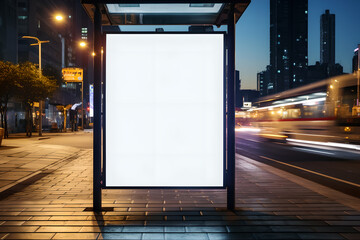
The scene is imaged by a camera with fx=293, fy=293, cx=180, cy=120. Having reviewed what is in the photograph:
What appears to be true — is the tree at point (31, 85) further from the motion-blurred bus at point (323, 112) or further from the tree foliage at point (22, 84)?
the motion-blurred bus at point (323, 112)

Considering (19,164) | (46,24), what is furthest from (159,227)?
(46,24)

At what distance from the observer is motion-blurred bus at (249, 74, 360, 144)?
1439 centimetres

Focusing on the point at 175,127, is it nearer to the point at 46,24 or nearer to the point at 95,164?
the point at 95,164

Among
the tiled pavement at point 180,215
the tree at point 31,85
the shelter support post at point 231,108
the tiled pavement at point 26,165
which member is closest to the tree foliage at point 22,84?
the tree at point 31,85

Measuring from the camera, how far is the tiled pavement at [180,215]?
368 cm

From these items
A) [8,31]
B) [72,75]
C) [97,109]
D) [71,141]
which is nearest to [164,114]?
[97,109]

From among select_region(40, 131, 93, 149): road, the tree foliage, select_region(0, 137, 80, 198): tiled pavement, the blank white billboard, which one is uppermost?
the tree foliage

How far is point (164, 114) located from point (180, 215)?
154 cm

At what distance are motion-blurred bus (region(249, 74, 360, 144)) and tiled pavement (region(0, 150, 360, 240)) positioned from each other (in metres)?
9.55

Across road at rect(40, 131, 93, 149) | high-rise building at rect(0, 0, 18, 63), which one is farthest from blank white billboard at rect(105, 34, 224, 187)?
high-rise building at rect(0, 0, 18, 63)

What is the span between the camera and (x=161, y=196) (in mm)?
5617

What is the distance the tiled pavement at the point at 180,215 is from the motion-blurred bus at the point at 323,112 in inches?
376

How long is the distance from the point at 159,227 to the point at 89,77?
105 metres

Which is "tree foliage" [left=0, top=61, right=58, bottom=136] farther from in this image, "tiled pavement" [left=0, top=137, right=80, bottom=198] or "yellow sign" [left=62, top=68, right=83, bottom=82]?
"tiled pavement" [left=0, top=137, right=80, bottom=198]
